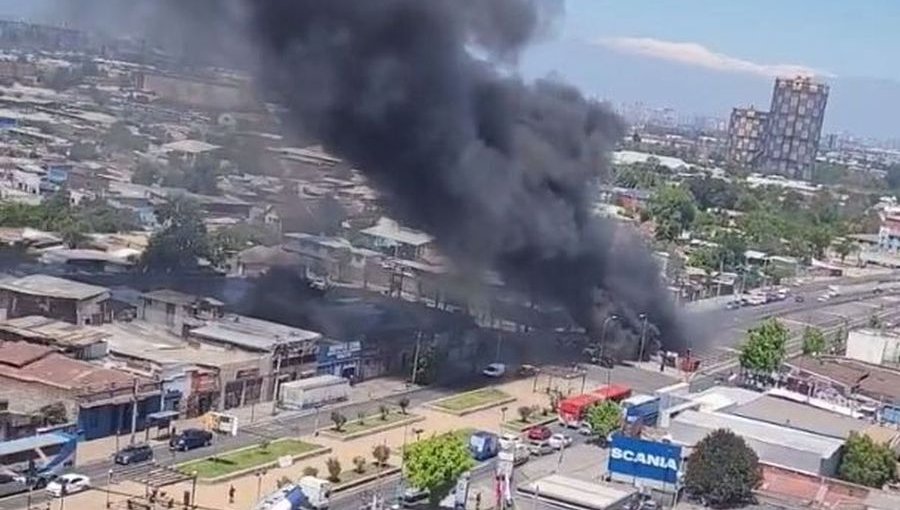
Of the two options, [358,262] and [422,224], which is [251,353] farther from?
[358,262]

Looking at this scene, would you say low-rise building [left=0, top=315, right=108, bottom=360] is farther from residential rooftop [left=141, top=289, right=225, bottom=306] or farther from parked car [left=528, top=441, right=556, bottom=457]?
parked car [left=528, top=441, right=556, bottom=457]

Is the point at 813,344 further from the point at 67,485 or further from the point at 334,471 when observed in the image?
the point at 67,485

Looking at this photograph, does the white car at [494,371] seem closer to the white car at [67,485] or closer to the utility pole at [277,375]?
the utility pole at [277,375]

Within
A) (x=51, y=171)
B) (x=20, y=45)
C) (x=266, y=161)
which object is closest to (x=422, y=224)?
(x=266, y=161)

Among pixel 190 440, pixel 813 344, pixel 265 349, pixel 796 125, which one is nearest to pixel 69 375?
pixel 190 440

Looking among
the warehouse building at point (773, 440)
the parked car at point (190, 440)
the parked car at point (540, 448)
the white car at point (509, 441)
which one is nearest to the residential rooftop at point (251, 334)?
the parked car at point (190, 440)
